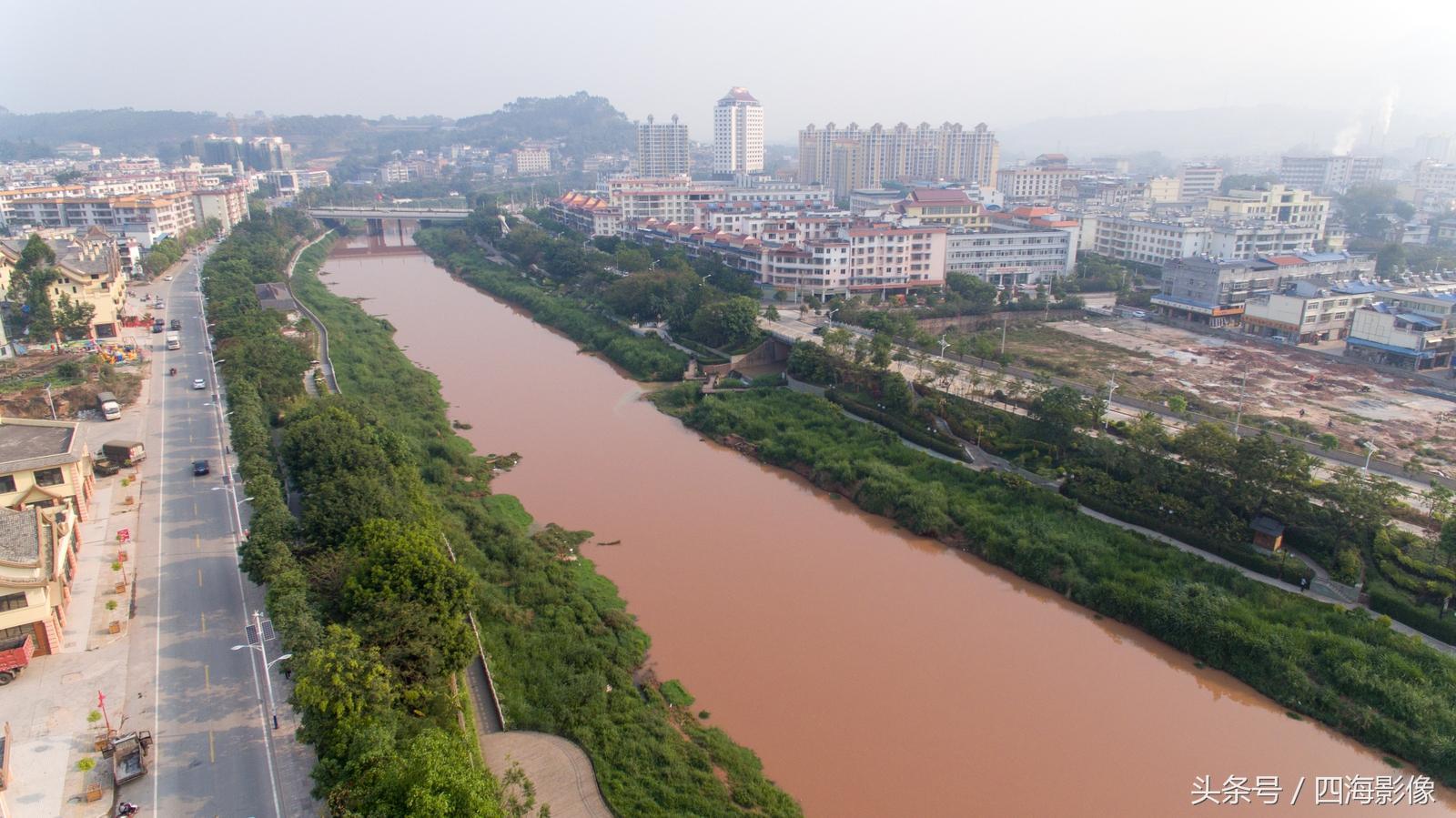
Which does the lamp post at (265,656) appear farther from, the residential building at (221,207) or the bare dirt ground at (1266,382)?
the residential building at (221,207)

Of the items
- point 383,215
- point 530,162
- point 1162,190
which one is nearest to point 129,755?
point 383,215

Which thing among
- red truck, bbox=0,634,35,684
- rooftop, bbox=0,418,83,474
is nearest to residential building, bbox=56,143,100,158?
rooftop, bbox=0,418,83,474

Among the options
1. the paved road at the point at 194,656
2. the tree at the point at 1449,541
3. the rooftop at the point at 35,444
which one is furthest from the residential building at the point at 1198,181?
the rooftop at the point at 35,444

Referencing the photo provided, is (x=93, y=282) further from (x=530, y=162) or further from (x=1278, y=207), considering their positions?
(x=530, y=162)

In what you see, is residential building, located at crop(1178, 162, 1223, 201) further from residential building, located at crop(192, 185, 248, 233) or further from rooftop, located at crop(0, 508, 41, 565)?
rooftop, located at crop(0, 508, 41, 565)

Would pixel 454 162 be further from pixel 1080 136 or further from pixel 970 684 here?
pixel 1080 136

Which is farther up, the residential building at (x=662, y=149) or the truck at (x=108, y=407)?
the residential building at (x=662, y=149)
